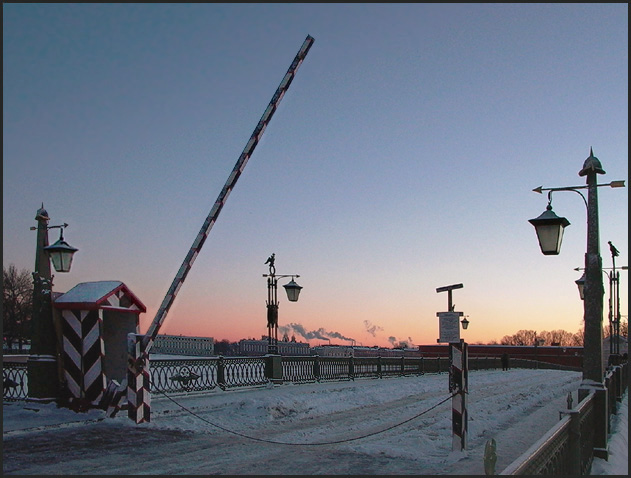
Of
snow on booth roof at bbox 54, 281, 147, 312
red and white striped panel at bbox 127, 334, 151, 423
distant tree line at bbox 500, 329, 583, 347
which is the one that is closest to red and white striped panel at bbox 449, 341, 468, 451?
red and white striped panel at bbox 127, 334, 151, 423

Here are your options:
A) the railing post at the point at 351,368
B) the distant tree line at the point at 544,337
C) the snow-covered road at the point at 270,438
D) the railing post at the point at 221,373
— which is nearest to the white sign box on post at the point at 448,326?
the snow-covered road at the point at 270,438

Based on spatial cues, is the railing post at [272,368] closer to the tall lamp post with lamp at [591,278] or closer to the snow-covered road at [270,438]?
the snow-covered road at [270,438]

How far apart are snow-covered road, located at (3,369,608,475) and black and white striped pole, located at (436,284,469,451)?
352mm

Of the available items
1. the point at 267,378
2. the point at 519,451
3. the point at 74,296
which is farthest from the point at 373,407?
the point at 74,296

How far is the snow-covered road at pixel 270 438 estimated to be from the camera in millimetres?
9352

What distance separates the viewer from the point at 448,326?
37.3 ft

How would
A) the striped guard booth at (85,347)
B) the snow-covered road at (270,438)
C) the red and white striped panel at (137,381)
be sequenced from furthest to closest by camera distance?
1. the striped guard booth at (85,347)
2. the red and white striped panel at (137,381)
3. the snow-covered road at (270,438)

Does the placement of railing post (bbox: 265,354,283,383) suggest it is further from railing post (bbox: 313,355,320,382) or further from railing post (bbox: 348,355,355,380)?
railing post (bbox: 348,355,355,380)

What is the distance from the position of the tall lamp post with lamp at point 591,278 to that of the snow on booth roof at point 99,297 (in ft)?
30.6

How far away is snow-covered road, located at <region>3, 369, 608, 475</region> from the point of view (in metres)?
9.35

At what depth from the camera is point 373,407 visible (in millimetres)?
18391

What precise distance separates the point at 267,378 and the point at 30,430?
11.7 meters

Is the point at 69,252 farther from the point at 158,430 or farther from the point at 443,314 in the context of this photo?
the point at 443,314

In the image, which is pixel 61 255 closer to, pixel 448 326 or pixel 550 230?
pixel 448 326
